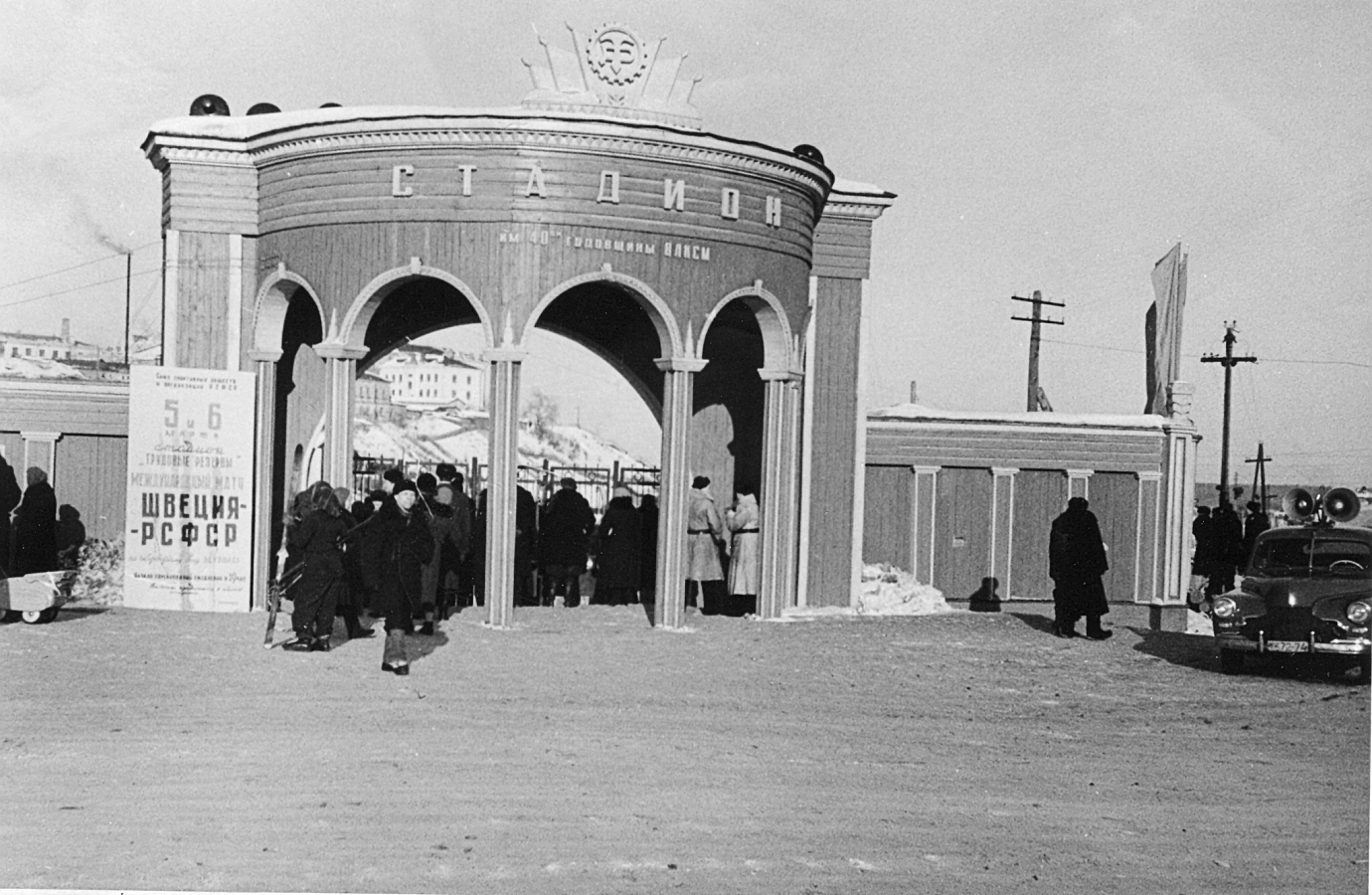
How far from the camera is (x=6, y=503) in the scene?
1909 cm

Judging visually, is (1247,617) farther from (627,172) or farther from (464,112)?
(464,112)

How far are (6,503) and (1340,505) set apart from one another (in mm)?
15859

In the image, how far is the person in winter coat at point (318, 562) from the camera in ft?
47.7

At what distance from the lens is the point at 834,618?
2036 centimetres

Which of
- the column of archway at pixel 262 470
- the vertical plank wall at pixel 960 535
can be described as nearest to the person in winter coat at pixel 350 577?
the column of archway at pixel 262 470

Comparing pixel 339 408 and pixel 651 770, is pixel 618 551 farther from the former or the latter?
pixel 651 770

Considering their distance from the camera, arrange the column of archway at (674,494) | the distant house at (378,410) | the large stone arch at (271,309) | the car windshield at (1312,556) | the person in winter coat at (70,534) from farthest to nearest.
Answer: the distant house at (378,410)
the person in winter coat at (70,534)
the large stone arch at (271,309)
the column of archway at (674,494)
the car windshield at (1312,556)

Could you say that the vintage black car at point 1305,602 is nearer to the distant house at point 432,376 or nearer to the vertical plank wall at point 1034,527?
the vertical plank wall at point 1034,527

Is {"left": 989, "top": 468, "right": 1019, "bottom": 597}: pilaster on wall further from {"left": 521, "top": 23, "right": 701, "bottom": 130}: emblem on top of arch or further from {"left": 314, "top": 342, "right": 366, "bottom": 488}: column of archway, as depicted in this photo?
{"left": 314, "top": 342, "right": 366, "bottom": 488}: column of archway

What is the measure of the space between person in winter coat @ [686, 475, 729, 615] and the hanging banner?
18.2 feet

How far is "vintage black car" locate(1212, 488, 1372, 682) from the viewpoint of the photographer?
14.8 m

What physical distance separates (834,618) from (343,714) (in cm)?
976

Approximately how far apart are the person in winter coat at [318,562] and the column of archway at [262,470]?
3.89 m

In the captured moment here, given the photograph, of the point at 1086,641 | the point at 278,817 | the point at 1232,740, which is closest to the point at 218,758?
the point at 278,817
